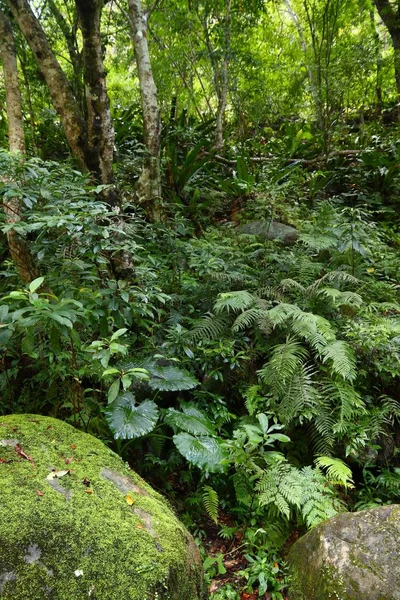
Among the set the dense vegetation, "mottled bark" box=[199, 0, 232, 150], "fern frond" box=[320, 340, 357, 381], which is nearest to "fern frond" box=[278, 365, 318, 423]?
the dense vegetation

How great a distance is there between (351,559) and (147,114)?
465 centimetres

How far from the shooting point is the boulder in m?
5.15

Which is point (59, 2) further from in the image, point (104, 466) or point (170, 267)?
point (104, 466)

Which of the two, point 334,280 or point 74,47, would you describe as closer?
point 334,280

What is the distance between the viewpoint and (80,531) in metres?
1.46

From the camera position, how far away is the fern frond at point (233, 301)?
317cm

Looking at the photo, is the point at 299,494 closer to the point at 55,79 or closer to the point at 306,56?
the point at 55,79

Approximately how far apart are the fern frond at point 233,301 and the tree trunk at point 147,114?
2.01 m

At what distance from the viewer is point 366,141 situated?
7.20 meters

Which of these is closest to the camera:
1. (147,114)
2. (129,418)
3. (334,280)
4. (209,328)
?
(129,418)

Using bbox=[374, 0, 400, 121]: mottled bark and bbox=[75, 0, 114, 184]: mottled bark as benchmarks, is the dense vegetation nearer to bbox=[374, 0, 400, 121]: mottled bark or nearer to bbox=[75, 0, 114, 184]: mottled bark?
bbox=[75, 0, 114, 184]: mottled bark

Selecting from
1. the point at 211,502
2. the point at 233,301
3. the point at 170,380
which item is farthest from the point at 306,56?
the point at 211,502

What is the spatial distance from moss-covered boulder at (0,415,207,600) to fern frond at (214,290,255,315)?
1.58 m

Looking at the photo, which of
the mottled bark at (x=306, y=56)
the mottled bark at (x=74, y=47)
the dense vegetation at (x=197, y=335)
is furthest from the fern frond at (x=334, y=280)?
the mottled bark at (x=306, y=56)
